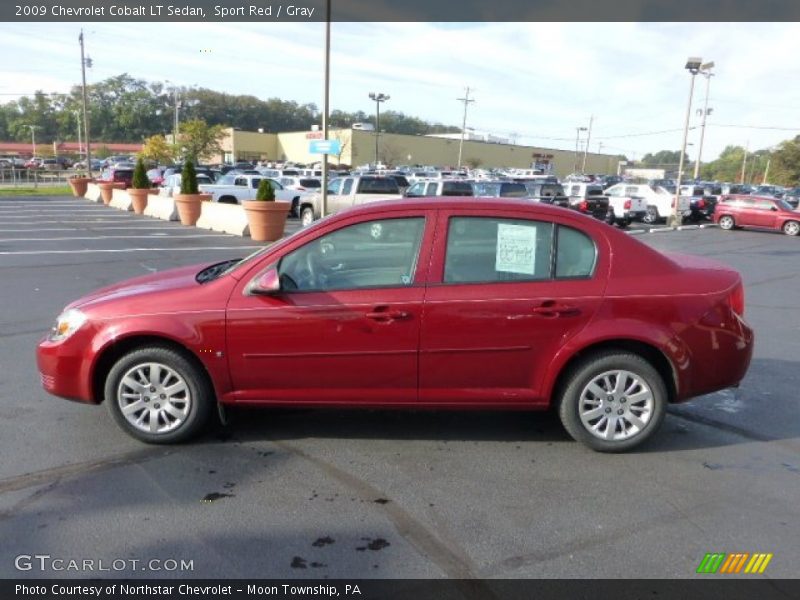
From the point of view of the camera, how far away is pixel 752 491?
381 cm

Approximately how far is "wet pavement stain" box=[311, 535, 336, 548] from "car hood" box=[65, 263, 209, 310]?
6.43 ft

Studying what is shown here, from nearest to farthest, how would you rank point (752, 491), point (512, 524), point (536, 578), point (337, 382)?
point (536, 578) → point (512, 524) → point (752, 491) → point (337, 382)

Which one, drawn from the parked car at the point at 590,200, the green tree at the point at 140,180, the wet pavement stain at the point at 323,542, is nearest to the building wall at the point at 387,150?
the green tree at the point at 140,180

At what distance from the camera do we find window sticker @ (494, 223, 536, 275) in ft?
13.7

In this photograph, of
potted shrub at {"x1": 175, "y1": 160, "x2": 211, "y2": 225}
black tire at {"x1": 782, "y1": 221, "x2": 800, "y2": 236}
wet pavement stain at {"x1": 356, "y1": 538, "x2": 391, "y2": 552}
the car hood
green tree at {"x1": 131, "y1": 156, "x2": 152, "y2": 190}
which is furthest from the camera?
green tree at {"x1": 131, "y1": 156, "x2": 152, "y2": 190}

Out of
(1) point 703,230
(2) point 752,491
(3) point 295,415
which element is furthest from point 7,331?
(1) point 703,230

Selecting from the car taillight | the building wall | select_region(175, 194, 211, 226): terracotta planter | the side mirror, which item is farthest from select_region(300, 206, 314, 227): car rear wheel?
the building wall

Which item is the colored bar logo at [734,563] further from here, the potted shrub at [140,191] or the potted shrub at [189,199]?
the potted shrub at [140,191]

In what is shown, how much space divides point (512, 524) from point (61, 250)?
1389 centimetres

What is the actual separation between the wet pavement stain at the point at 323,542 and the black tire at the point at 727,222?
26.4m

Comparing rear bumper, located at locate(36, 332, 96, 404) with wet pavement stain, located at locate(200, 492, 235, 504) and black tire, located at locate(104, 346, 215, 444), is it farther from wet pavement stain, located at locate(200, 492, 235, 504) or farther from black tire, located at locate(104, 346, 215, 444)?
wet pavement stain, located at locate(200, 492, 235, 504)

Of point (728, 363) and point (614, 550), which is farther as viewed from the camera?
point (728, 363)

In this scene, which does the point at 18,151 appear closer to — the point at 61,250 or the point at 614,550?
the point at 61,250

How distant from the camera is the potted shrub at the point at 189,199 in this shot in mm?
20750
